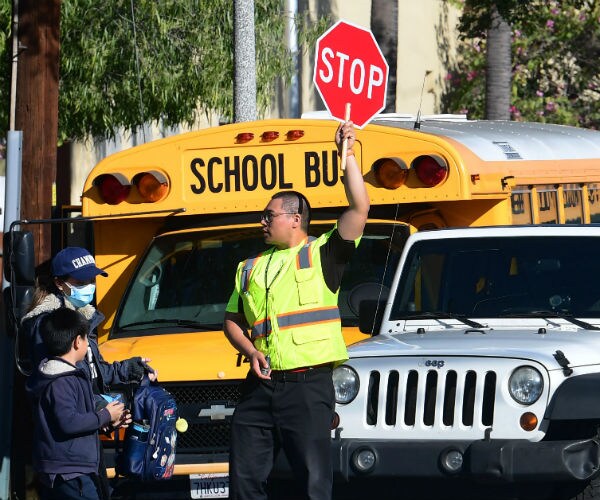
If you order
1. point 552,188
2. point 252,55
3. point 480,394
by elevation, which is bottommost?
point 480,394

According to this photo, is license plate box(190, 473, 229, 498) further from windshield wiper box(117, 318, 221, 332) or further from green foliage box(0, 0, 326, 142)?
green foliage box(0, 0, 326, 142)

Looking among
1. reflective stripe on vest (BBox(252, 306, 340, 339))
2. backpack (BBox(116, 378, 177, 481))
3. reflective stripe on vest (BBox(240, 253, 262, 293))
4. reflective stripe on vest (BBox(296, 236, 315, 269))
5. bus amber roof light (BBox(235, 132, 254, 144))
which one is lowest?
backpack (BBox(116, 378, 177, 481))

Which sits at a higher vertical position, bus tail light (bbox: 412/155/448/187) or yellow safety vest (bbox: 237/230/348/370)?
bus tail light (bbox: 412/155/448/187)

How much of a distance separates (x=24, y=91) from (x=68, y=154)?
11448 mm

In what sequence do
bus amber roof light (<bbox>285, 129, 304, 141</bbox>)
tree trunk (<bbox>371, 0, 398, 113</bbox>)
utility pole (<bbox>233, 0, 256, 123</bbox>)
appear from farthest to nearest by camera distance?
tree trunk (<bbox>371, 0, 398, 113</bbox>), utility pole (<bbox>233, 0, 256, 123</bbox>), bus amber roof light (<bbox>285, 129, 304, 141</bbox>)

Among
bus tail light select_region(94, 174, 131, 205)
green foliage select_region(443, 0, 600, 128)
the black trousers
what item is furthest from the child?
green foliage select_region(443, 0, 600, 128)

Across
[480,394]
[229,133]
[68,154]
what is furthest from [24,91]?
[68,154]

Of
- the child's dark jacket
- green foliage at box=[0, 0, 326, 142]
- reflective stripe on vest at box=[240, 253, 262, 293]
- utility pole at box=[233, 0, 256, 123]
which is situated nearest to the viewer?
the child's dark jacket

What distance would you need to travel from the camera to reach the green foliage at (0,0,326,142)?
1430 cm

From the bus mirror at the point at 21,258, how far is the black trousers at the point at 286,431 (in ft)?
5.39

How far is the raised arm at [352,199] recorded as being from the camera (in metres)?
6.77

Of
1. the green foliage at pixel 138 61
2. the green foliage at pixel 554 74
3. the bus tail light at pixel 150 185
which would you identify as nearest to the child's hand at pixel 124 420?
the bus tail light at pixel 150 185

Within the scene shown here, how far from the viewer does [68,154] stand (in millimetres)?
21375

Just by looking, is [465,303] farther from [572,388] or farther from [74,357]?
[74,357]
